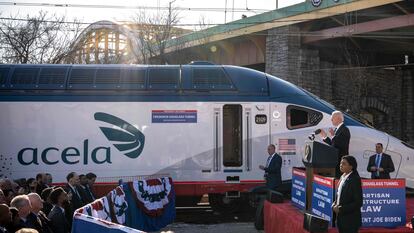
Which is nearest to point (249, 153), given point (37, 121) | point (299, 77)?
point (37, 121)

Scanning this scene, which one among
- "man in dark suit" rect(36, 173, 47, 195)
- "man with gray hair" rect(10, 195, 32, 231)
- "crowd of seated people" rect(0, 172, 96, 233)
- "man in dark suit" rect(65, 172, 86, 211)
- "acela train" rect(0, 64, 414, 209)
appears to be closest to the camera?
"crowd of seated people" rect(0, 172, 96, 233)

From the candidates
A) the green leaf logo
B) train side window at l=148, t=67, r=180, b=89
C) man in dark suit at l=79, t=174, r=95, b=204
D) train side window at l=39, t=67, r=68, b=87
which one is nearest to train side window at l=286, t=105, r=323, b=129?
train side window at l=148, t=67, r=180, b=89

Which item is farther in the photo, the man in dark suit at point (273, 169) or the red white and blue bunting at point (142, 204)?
the man in dark suit at point (273, 169)

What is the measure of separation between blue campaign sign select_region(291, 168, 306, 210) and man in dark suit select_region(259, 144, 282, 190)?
2.12 meters

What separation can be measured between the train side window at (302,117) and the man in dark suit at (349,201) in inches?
239

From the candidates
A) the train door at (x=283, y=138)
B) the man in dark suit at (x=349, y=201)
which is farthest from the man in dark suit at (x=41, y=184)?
the man in dark suit at (x=349, y=201)

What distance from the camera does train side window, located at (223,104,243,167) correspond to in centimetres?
1319

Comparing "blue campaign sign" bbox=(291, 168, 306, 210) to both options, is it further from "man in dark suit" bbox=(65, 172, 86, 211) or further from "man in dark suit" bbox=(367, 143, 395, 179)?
"man in dark suit" bbox=(65, 172, 86, 211)

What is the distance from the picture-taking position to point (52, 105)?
42.7 ft

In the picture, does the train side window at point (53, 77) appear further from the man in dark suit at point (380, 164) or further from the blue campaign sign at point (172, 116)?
the man in dark suit at point (380, 164)

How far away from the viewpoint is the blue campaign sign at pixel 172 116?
1308 centimetres

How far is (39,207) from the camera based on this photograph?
21.7 feet

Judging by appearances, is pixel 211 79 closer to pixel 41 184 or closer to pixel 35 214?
pixel 41 184

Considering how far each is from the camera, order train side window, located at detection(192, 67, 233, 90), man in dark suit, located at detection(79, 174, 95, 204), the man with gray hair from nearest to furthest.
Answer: the man with gray hair
man in dark suit, located at detection(79, 174, 95, 204)
train side window, located at detection(192, 67, 233, 90)
